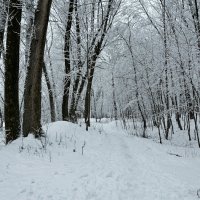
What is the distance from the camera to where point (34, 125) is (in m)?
8.10

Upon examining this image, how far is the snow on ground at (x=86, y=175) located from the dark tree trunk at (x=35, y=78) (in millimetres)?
505

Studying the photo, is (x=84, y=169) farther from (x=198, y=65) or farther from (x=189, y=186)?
(x=198, y=65)

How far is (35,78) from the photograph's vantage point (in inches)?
323

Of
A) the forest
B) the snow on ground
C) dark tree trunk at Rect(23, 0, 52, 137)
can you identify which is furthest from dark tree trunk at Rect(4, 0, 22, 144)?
the snow on ground

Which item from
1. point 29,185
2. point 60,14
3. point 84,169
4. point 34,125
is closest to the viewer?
point 29,185

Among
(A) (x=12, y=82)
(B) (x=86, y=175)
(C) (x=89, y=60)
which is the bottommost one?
(B) (x=86, y=175)

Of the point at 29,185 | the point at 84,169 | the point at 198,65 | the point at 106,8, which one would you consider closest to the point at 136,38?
the point at 106,8

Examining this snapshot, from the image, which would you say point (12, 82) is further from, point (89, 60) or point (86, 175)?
point (89, 60)

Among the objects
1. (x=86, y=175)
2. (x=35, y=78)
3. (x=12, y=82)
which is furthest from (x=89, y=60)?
(x=86, y=175)

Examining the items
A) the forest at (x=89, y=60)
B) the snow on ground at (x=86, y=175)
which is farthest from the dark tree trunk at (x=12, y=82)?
the snow on ground at (x=86, y=175)

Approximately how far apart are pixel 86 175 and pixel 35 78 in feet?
12.9

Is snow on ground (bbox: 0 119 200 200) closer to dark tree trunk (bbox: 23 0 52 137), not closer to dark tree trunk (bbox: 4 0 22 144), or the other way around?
dark tree trunk (bbox: 23 0 52 137)

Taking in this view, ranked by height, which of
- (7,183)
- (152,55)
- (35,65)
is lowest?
(7,183)

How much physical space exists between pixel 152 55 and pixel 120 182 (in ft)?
43.8
